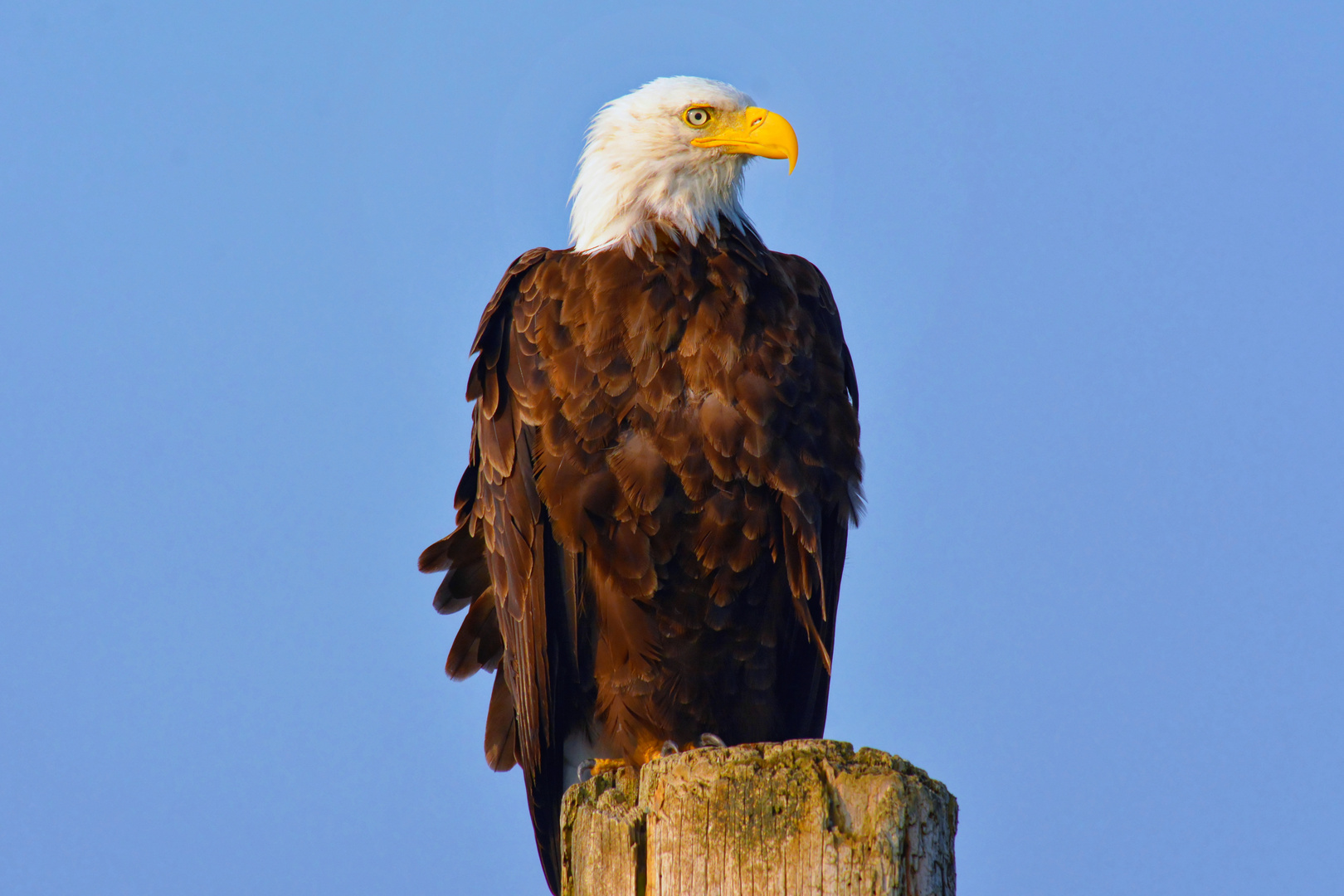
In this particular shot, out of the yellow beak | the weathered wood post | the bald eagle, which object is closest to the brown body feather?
the bald eagle

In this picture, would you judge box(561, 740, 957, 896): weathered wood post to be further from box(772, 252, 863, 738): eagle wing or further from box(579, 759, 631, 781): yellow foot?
box(772, 252, 863, 738): eagle wing

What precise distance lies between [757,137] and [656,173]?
38 centimetres

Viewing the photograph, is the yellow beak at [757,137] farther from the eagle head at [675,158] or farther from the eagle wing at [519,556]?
the eagle wing at [519,556]

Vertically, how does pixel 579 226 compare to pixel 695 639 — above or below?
above

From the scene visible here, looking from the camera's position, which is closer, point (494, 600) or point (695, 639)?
point (695, 639)

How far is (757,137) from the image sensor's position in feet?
16.8

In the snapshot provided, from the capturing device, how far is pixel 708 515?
454 cm

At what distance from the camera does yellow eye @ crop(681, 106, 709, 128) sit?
5188 mm

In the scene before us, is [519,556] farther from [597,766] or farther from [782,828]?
[782,828]

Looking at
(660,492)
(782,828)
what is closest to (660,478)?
(660,492)

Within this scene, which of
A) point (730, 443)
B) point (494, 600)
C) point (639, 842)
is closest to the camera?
point (639, 842)

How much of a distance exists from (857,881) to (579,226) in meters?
3.14

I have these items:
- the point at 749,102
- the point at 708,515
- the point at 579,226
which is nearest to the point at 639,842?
the point at 708,515

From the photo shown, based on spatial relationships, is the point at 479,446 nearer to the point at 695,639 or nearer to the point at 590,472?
the point at 590,472
